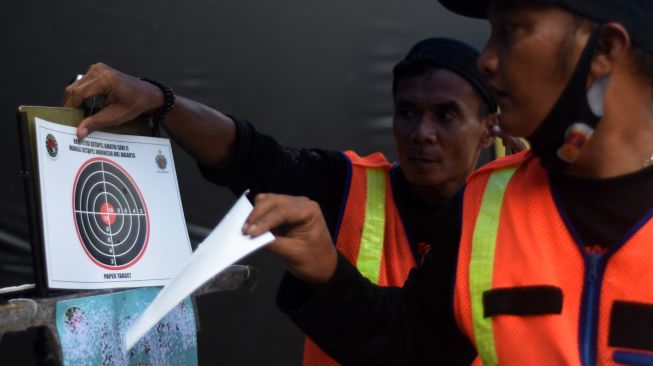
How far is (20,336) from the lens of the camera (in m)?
2.84

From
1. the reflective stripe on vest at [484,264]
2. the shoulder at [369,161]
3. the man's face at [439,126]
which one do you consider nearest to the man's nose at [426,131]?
the man's face at [439,126]

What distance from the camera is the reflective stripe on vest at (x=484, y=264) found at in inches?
59.8

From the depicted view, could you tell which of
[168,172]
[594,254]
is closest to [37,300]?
[168,172]

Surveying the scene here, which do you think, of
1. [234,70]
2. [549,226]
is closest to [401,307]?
[549,226]

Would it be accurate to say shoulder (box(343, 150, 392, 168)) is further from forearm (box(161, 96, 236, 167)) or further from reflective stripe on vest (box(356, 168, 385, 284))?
forearm (box(161, 96, 236, 167))

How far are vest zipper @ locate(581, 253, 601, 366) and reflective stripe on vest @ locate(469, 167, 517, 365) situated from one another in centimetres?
15

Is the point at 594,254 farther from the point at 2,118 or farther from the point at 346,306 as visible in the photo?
the point at 2,118

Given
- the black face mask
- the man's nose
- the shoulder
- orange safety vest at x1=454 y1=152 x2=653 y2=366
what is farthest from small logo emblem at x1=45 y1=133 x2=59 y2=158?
the man's nose

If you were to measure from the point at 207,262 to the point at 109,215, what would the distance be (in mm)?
556

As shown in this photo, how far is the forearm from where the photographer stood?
7.04 ft

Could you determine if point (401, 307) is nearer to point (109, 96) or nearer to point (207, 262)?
Result: point (207, 262)

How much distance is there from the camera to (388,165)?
8.54 ft

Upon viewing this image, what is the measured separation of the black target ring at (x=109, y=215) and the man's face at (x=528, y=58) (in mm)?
783

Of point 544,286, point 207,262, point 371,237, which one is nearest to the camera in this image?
point 207,262
